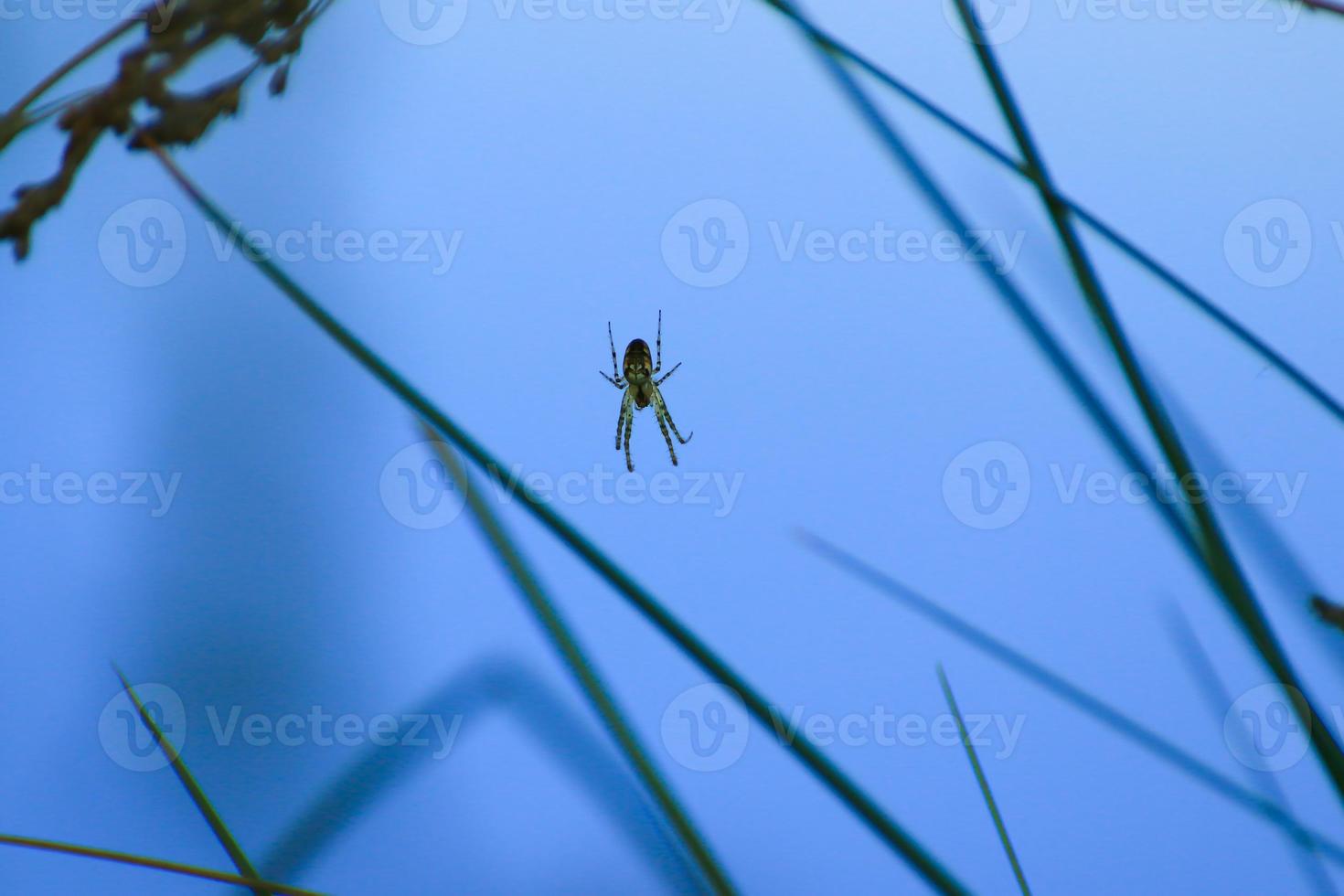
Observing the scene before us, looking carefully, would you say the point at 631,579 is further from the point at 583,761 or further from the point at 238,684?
the point at 238,684

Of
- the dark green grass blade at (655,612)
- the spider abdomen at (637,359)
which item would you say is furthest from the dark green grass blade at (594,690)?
the spider abdomen at (637,359)

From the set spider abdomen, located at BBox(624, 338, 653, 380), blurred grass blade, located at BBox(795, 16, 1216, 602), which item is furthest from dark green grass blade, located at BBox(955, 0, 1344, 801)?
spider abdomen, located at BBox(624, 338, 653, 380)

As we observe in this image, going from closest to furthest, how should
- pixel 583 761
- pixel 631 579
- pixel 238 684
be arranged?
pixel 631 579 → pixel 583 761 → pixel 238 684

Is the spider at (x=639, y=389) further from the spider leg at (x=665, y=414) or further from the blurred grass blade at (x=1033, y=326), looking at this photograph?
the blurred grass blade at (x=1033, y=326)

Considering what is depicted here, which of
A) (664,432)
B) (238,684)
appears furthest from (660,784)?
(238,684)

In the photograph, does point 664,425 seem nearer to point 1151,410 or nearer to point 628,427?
point 628,427
